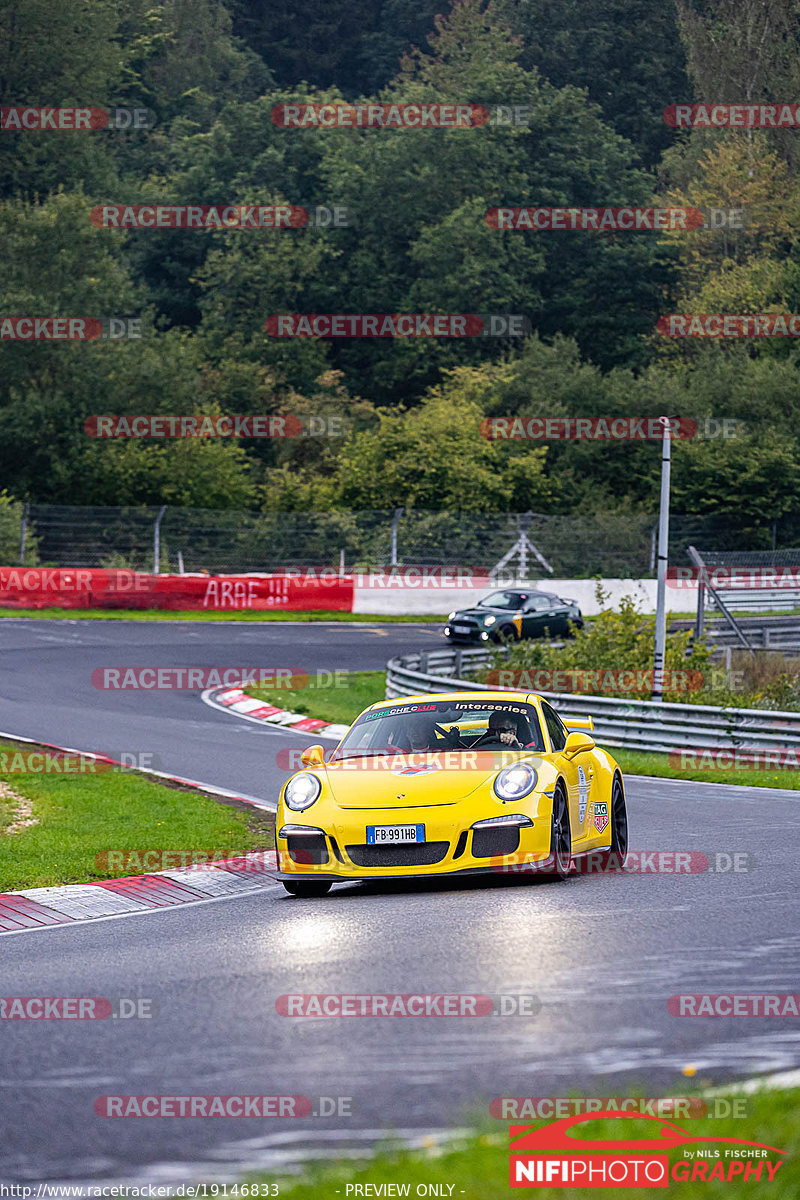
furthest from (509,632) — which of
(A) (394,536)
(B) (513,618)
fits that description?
(A) (394,536)

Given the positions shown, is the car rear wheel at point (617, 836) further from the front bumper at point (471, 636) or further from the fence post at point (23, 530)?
the fence post at point (23, 530)

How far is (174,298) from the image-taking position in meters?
71.8

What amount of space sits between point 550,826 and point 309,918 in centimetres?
178

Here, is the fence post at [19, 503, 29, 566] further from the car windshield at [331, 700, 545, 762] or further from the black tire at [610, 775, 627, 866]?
the black tire at [610, 775, 627, 866]

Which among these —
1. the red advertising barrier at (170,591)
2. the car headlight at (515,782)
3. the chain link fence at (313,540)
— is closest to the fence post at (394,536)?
the chain link fence at (313,540)

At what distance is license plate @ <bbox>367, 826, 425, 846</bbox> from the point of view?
385 inches

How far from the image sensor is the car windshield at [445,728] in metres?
11.0

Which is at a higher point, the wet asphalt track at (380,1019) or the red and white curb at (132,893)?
the wet asphalt track at (380,1019)

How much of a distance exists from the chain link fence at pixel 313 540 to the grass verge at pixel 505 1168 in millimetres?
36538

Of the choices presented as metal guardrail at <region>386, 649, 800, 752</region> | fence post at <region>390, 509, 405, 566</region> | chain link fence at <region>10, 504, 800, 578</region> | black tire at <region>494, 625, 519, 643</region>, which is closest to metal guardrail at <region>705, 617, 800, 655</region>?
black tire at <region>494, 625, 519, 643</region>

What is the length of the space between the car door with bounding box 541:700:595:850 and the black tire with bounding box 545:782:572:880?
0.13 meters

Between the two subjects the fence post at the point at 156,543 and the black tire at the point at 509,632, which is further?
the fence post at the point at 156,543

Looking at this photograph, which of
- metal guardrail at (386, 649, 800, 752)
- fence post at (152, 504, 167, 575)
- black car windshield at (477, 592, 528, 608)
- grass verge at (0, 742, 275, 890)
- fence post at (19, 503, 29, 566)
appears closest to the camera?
grass verge at (0, 742, 275, 890)

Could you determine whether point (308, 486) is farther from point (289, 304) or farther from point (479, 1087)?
point (479, 1087)
